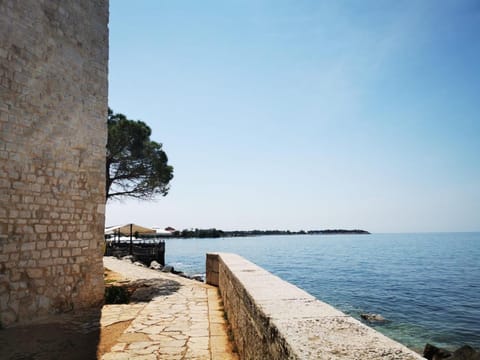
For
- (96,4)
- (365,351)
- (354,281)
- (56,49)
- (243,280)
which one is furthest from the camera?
(354,281)

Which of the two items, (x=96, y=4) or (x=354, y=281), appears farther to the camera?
(x=354, y=281)

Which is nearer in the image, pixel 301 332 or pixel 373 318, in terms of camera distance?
pixel 301 332

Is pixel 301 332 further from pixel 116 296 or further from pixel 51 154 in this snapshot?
pixel 116 296

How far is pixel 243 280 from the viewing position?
3.54 m

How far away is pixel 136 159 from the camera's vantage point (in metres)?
15.8

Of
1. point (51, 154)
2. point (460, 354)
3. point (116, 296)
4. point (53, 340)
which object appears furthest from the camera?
point (116, 296)

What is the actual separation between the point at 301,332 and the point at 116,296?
22.3 ft

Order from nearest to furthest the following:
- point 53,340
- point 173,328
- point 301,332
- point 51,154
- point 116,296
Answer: point 301,332 < point 53,340 < point 173,328 < point 51,154 < point 116,296

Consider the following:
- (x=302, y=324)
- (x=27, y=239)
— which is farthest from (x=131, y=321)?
(x=302, y=324)

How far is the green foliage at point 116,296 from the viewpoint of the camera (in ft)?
23.8

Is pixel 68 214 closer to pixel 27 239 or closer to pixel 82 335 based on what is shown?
pixel 27 239

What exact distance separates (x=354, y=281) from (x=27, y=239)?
21170 mm

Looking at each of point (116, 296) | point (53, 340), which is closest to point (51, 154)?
point (53, 340)

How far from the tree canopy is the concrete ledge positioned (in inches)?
533
